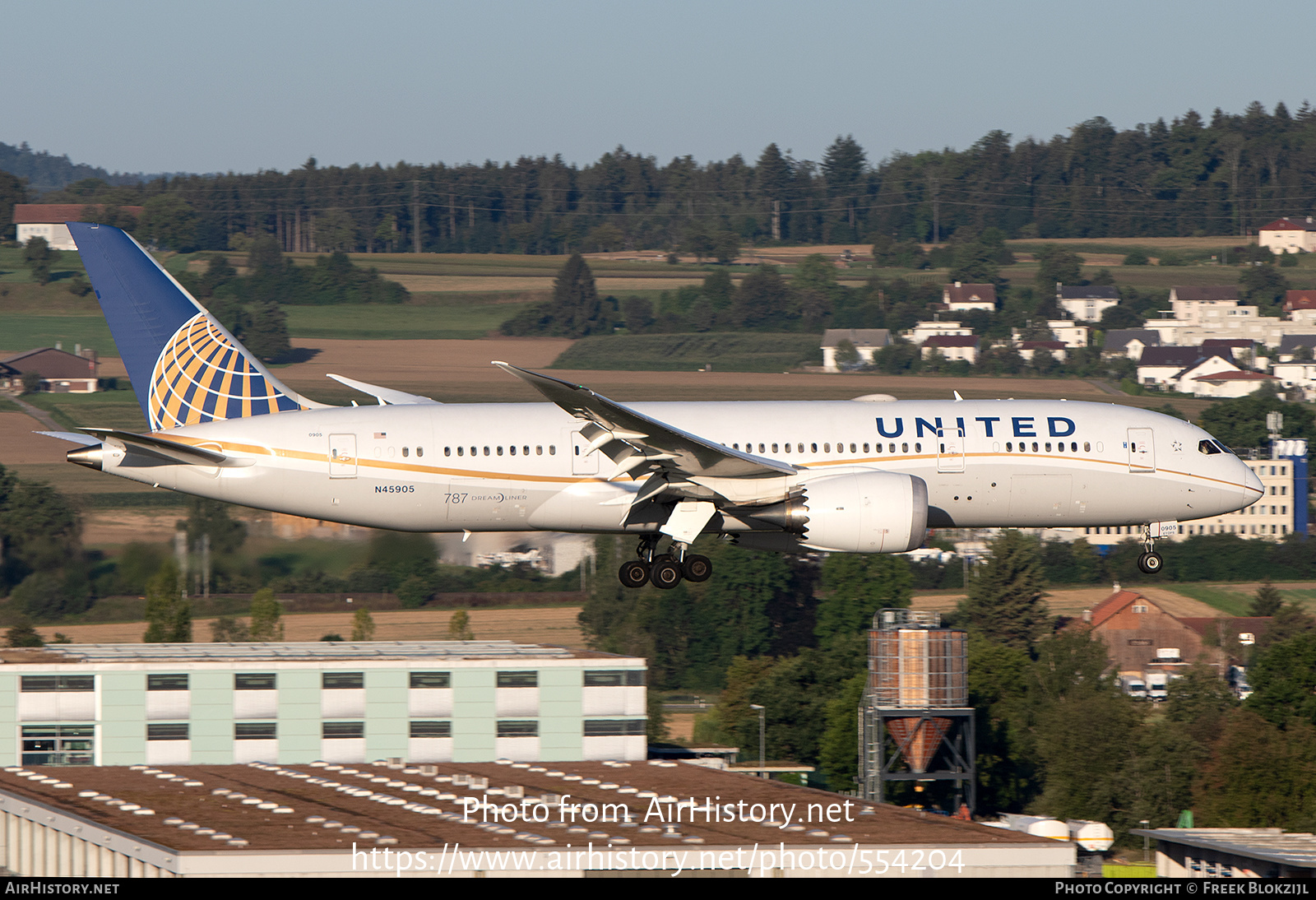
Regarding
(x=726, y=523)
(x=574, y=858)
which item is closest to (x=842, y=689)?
(x=726, y=523)

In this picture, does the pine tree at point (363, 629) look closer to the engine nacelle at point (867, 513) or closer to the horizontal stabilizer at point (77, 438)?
the horizontal stabilizer at point (77, 438)

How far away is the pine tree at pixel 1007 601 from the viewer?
110 meters

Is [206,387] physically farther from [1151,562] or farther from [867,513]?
[1151,562]

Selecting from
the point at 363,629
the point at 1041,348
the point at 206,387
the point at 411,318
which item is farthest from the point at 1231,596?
the point at 411,318

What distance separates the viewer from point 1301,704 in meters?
82.2

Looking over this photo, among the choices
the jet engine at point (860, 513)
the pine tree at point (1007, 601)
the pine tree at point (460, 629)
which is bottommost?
the pine tree at point (1007, 601)

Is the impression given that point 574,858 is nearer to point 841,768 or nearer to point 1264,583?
point 841,768

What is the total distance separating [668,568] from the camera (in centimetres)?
3962

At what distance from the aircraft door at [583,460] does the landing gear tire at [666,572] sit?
2759mm

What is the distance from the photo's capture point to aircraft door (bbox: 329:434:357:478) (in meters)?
39.4

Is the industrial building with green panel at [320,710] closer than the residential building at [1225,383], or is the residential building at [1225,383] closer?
the industrial building with green panel at [320,710]

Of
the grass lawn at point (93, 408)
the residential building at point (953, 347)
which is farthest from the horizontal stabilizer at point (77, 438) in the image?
the residential building at point (953, 347)

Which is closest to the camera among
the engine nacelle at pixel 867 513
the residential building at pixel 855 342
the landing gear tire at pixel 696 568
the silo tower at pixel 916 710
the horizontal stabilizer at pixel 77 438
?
the engine nacelle at pixel 867 513

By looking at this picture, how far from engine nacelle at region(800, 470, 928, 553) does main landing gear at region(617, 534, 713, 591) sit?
280 cm
